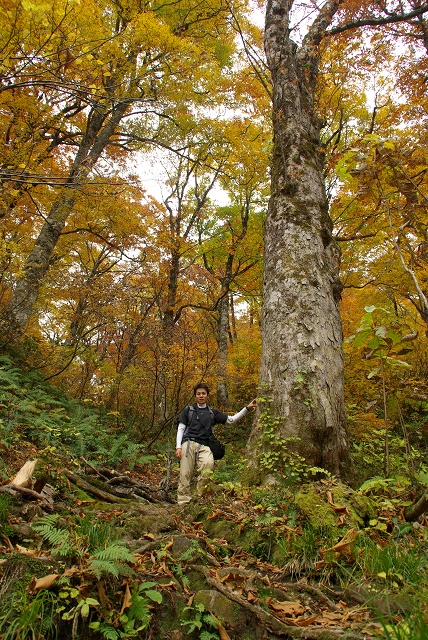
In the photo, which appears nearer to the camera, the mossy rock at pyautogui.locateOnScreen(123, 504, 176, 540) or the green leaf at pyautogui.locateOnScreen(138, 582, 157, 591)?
the green leaf at pyautogui.locateOnScreen(138, 582, 157, 591)

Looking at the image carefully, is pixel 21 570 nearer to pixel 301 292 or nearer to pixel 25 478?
pixel 25 478

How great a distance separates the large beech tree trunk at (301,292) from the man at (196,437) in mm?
1298

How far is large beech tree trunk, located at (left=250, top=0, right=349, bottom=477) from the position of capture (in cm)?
362

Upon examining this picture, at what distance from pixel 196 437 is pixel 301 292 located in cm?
261

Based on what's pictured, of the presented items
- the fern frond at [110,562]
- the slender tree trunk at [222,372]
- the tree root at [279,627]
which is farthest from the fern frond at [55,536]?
the slender tree trunk at [222,372]

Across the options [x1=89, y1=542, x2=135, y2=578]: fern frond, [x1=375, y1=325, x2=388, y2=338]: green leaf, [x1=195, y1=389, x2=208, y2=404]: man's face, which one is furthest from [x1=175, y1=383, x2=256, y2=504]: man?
[x1=89, y1=542, x2=135, y2=578]: fern frond

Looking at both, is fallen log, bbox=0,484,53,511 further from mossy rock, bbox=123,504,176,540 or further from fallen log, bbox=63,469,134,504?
fallen log, bbox=63,469,134,504

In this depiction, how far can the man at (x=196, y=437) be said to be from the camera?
4984 mm

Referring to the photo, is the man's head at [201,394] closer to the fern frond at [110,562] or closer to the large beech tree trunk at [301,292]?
the large beech tree trunk at [301,292]

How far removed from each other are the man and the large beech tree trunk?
4.26 ft

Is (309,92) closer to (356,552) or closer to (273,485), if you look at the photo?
(273,485)

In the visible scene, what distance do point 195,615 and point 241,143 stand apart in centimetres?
1198

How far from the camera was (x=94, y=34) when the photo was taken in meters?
6.02

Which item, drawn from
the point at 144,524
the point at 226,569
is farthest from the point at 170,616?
the point at 144,524
